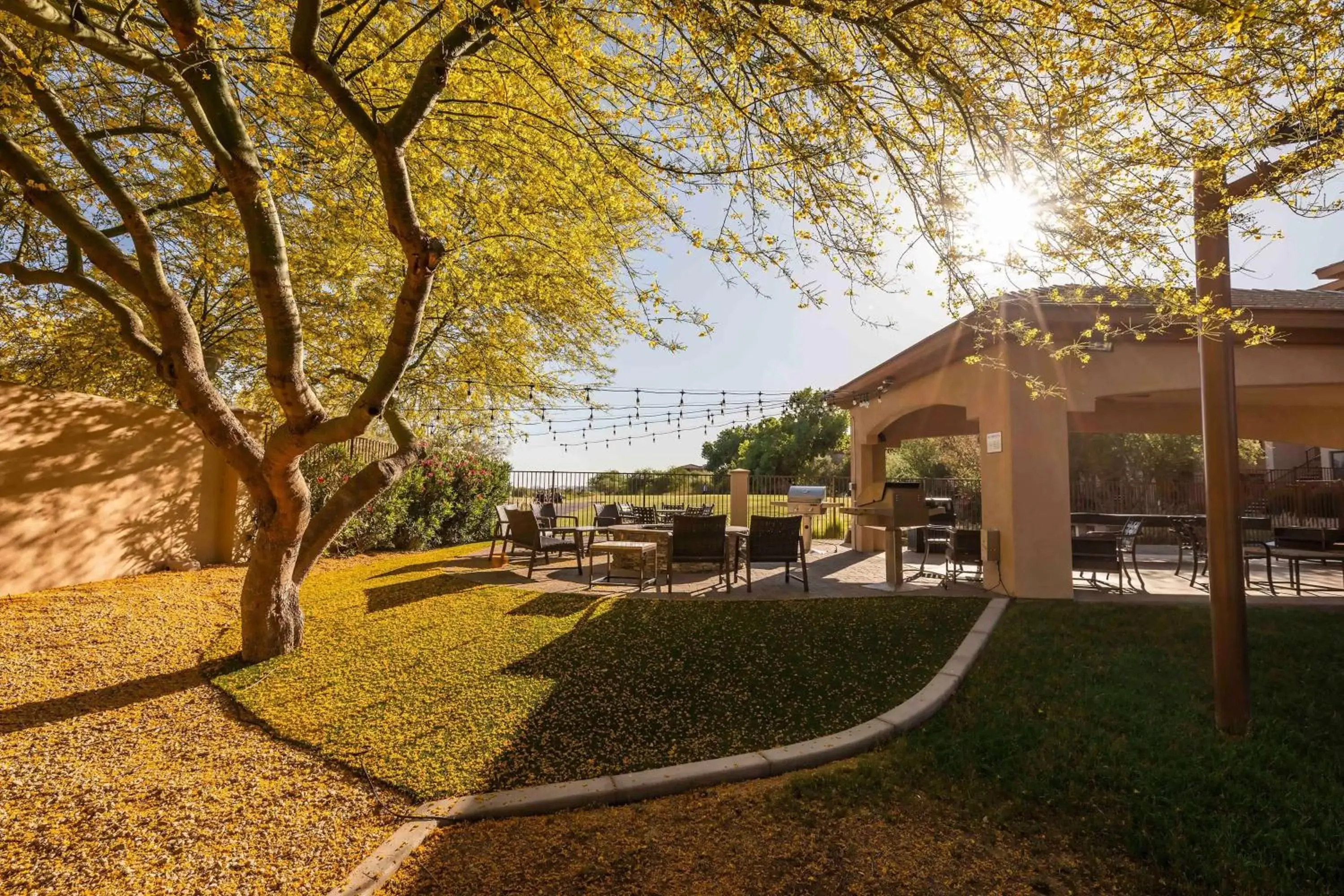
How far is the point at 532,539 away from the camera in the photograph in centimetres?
738

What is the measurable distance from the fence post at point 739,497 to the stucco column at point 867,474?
2.08 metres

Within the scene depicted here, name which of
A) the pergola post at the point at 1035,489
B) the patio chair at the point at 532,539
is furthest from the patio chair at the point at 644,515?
the pergola post at the point at 1035,489

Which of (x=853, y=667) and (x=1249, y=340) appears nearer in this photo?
(x=1249, y=340)

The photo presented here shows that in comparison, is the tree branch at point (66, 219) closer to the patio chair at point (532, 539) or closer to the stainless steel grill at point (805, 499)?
the patio chair at point (532, 539)

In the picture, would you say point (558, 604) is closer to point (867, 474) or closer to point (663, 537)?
point (663, 537)

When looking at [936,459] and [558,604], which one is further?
[936,459]

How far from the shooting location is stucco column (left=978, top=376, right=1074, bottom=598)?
6797 mm

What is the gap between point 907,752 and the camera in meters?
3.40

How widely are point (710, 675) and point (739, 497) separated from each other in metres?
7.02

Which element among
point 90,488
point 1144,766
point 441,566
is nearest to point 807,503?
point 441,566

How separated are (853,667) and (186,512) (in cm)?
818

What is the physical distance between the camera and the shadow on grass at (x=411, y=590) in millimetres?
6189

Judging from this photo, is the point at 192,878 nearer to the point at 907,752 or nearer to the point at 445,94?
the point at 907,752

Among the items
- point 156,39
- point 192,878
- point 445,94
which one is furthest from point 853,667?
point 156,39
